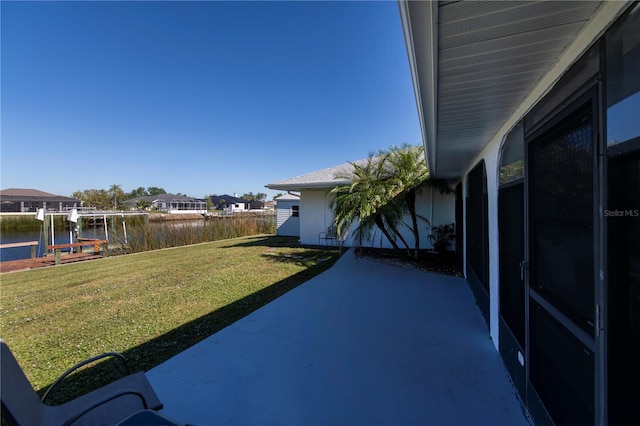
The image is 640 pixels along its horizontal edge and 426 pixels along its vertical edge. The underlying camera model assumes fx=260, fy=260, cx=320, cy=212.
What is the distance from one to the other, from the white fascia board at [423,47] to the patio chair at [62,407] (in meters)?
2.67

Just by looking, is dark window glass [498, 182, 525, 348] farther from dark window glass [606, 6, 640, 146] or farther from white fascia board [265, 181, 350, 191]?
white fascia board [265, 181, 350, 191]

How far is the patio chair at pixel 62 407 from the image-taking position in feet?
4.58

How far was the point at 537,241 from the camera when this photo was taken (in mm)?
2000

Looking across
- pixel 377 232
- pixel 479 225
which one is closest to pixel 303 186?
pixel 377 232

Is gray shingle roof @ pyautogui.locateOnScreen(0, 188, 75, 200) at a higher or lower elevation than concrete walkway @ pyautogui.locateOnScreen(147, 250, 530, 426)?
higher

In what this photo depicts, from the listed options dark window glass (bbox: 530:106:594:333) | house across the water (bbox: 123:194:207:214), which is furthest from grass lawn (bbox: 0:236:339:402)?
house across the water (bbox: 123:194:207:214)

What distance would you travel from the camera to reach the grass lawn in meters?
3.21

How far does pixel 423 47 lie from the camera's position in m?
1.58

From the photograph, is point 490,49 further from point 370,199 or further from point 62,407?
point 370,199

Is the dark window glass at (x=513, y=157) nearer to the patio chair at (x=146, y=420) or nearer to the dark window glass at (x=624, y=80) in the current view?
the dark window glass at (x=624, y=80)

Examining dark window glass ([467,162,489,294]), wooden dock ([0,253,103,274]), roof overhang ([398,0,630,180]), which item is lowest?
wooden dock ([0,253,103,274])

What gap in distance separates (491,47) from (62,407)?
378cm

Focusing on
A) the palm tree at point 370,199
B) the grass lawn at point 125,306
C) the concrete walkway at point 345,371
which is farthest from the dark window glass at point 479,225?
the grass lawn at point 125,306

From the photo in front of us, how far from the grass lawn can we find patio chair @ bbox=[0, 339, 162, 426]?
3.42 ft
